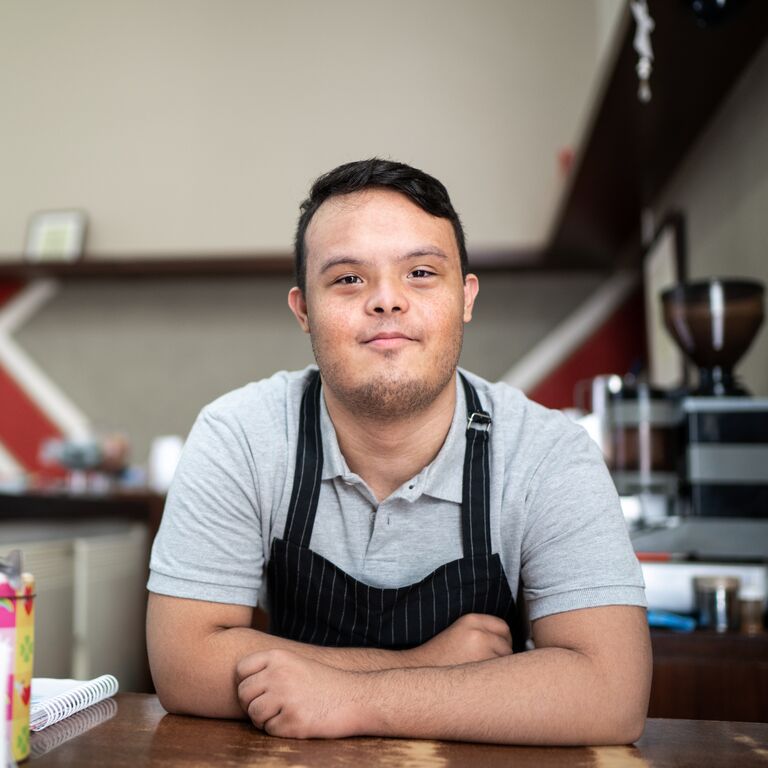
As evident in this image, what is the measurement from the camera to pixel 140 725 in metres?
0.90

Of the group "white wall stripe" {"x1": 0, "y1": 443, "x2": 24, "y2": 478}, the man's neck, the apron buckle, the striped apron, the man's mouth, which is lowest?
the striped apron

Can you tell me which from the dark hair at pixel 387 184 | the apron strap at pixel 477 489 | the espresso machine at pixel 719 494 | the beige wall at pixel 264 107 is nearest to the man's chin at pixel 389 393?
the apron strap at pixel 477 489

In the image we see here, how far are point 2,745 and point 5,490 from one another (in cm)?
272

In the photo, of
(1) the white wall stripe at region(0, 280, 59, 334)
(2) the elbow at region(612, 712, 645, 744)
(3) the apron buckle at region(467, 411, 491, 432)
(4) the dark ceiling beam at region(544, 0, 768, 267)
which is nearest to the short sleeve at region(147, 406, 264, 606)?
(3) the apron buckle at region(467, 411, 491, 432)

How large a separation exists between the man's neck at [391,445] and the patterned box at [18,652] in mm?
582

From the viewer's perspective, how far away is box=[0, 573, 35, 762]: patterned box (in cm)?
73

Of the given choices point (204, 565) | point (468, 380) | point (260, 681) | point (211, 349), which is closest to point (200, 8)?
point (211, 349)

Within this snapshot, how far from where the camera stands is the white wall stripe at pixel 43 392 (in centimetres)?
372

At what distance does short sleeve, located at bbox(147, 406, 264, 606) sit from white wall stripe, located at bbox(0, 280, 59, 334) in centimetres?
280

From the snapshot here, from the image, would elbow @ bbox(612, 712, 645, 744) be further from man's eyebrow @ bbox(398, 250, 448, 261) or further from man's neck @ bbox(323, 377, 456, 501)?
man's eyebrow @ bbox(398, 250, 448, 261)

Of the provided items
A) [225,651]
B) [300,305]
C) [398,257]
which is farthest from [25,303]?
[225,651]

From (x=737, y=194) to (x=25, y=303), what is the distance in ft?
9.72

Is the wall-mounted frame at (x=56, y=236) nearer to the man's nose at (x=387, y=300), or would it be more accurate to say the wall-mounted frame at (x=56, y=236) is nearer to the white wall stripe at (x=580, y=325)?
the white wall stripe at (x=580, y=325)

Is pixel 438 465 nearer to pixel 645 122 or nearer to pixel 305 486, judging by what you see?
pixel 305 486
